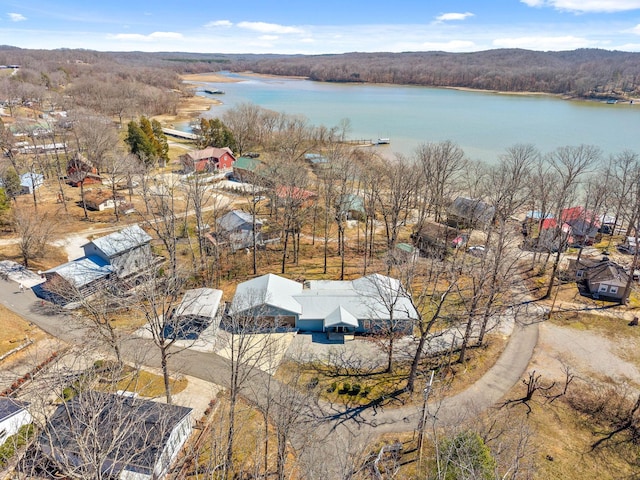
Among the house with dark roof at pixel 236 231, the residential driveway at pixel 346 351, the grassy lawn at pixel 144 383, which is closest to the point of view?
the grassy lawn at pixel 144 383

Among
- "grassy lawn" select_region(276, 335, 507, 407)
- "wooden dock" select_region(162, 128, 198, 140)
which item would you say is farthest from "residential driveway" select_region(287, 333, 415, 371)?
"wooden dock" select_region(162, 128, 198, 140)

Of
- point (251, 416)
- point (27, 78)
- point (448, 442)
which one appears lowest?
point (251, 416)

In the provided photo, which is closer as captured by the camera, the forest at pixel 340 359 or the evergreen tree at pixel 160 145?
the forest at pixel 340 359

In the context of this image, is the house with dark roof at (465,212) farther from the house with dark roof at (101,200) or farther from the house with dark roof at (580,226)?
the house with dark roof at (101,200)

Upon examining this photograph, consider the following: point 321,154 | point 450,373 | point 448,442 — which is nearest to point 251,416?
point 448,442

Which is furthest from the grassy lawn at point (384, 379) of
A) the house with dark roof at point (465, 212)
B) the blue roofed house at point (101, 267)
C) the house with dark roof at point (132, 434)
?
the house with dark roof at point (465, 212)

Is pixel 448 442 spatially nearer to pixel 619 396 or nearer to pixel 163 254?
pixel 619 396
